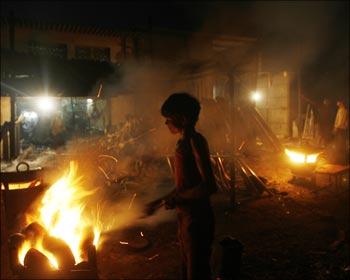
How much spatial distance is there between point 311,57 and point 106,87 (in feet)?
58.7

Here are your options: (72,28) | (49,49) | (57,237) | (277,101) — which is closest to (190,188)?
(57,237)

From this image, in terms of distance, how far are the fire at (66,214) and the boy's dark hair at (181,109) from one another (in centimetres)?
287

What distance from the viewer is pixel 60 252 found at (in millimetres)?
5105

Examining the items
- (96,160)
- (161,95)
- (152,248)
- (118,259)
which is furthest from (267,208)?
(161,95)

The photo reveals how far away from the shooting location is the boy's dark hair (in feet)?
11.8

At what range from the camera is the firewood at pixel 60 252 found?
16.7 feet

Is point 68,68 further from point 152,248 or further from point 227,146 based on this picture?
point 152,248

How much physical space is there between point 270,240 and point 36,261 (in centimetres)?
455

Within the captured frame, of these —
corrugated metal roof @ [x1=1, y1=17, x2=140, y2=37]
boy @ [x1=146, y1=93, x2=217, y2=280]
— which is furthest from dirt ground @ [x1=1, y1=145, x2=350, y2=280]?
corrugated metal roof @ [x1=1, y1=17, x2=140, y2=37]

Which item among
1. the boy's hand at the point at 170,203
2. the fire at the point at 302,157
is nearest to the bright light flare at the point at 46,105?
the fire at the point at 302,157

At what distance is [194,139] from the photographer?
3.59 metres

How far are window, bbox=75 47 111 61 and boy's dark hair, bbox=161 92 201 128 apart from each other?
822 inches

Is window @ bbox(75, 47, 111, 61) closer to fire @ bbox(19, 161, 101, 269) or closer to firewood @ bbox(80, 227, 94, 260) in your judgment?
fire @ bbox(19, 161, 101, 269)

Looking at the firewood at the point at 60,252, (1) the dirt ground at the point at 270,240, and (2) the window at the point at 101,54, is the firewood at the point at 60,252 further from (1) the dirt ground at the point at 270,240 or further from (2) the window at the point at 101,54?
(2) the window at the point at 101,54
